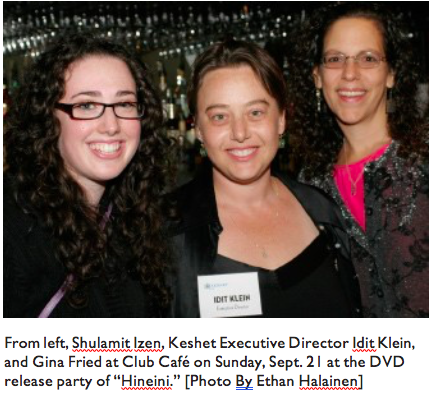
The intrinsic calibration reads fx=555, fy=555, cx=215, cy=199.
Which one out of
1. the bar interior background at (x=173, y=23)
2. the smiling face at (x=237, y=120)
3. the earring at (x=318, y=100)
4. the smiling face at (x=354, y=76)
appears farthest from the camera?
the bar interior background at (x=173, y=23)

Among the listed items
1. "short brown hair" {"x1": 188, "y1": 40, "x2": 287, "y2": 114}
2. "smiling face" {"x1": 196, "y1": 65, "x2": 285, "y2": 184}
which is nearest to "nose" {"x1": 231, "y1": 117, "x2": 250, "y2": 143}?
"smiling face" {"x1": 196, "y1": 65, "x2": 285, "y2": 184}

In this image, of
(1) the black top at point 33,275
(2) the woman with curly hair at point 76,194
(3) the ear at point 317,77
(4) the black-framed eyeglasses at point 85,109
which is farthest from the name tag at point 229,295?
(3) the ear at point 317,77

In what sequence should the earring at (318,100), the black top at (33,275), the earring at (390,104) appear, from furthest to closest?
the earring at (318,100) < the earring at (390,104) < the black top at (33,275)

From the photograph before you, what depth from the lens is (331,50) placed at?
2025 millimetres

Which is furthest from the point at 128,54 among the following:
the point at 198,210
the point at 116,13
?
the point at 116,13

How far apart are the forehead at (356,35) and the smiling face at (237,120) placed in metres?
0.39

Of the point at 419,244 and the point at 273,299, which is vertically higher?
the point at 419,244

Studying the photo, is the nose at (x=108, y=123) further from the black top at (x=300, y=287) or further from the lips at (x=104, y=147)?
the black top at (x=300, y=287)

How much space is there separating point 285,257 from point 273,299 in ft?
0.52

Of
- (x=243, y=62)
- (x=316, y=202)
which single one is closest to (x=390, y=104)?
(x=316, y=202)

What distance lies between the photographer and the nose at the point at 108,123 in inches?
61.3

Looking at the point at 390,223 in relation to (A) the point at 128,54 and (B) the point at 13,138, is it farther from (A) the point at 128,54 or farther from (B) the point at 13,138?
(B) the point at 13,138

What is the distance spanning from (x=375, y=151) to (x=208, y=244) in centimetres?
74

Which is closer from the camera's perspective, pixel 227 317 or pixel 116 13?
pixel 227 317
